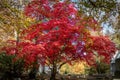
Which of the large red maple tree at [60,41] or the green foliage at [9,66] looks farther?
the green foliage at [9,66]

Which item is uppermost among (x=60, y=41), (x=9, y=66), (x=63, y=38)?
(x=63, y=38)

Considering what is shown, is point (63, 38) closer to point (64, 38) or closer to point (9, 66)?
point (64, 38)

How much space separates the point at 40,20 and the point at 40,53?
3.67m

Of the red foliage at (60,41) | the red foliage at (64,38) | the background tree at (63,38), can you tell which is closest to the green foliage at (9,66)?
the red foliage at (60,41)

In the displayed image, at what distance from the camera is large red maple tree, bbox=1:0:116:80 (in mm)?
19125

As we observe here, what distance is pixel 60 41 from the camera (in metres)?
19.2

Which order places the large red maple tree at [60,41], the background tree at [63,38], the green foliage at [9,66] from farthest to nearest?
the green foliage at [9,66] < the background tree at [63,38] < the large red maple tree at [60,41]

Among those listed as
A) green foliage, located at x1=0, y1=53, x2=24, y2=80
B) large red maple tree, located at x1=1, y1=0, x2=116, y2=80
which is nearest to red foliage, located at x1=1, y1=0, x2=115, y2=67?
large red maple tree, located at x1=1, y1=0, x2=116, y2=80

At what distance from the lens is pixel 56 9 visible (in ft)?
68.3

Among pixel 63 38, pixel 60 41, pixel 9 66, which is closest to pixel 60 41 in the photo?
pixel 60 41

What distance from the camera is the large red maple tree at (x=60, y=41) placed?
62.7ft

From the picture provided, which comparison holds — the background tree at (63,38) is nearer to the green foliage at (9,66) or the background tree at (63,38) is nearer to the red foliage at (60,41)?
the red foliage at (60,41)

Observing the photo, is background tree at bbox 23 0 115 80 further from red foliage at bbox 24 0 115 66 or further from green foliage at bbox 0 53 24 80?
green foliage at bbox 0 53 24 80

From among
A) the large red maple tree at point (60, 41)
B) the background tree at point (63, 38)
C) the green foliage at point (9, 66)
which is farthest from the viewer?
the green foliage at point (9, 66)
